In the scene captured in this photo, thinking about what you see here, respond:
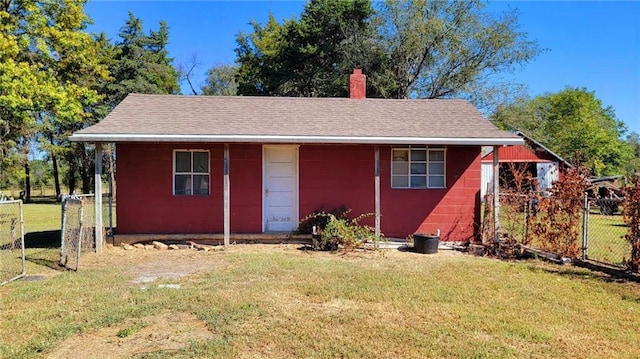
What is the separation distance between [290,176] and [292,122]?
1.28m

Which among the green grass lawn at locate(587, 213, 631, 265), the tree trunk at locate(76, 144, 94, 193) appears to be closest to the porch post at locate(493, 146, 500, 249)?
the green grass lawn at locate(587, 213, 631, 265)

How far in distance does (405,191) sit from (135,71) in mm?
26017

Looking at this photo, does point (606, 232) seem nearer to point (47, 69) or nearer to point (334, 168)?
point (334, 168)

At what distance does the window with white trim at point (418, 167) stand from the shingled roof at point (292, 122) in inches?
24.5

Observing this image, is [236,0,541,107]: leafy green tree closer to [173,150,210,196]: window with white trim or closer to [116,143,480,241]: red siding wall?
[116,143,480,241]: red siding wall

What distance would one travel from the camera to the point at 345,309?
→ 192 inches

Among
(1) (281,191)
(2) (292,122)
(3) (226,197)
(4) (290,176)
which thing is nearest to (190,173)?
(3) (226,197)

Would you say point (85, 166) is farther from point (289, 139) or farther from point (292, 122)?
point (289, 139)

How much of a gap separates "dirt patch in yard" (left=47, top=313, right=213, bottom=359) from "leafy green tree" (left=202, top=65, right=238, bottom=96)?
36.9 m

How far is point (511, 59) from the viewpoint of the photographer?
82.0 ft

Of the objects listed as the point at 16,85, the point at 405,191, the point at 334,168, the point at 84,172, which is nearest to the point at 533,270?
the point at 405,191

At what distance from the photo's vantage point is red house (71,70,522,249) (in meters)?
9.45

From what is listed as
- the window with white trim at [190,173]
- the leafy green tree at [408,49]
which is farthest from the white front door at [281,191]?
the leafy green tree at [408,49]

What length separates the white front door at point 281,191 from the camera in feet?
32.6
